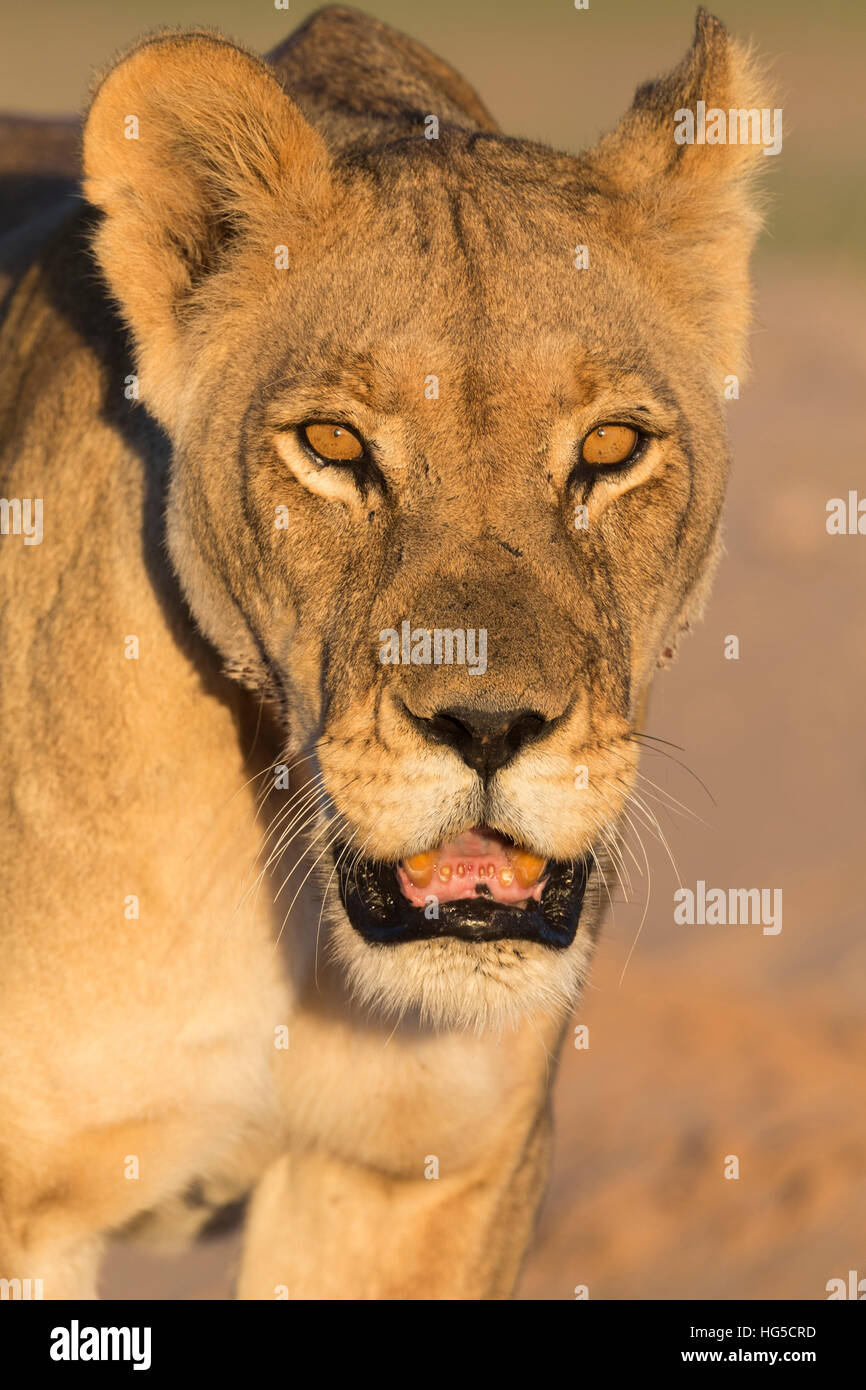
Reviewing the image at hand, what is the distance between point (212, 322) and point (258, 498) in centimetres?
35

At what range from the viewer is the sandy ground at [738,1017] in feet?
19.3

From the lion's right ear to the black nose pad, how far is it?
0.79 m

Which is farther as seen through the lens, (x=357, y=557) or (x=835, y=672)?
(x=835, y=672)

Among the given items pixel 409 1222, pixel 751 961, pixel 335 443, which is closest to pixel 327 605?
pixel 335 443

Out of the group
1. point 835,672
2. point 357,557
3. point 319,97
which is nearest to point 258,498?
point 357,557

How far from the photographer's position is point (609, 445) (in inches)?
121

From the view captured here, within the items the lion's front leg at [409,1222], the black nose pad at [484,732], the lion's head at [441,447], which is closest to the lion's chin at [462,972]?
the lion's head at [441,447]

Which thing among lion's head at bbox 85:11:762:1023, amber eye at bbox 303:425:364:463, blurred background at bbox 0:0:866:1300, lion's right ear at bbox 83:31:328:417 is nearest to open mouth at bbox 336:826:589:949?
lion's head at bbox 85:11:762:1023

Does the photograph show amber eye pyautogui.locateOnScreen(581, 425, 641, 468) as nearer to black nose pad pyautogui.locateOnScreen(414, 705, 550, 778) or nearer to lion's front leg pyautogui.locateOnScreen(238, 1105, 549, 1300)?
black nose pad pyautogui.locateOnScreen(414, 705, 550, 778)

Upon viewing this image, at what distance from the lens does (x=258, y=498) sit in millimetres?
3061

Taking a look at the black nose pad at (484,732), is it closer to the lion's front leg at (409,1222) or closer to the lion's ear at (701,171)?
the lion's ear at (701,171)

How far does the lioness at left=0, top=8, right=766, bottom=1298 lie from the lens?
293 cm

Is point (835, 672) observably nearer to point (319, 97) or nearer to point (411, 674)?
point (319, 97)

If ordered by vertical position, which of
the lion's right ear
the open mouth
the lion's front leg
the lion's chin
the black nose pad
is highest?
the lion's right ear
